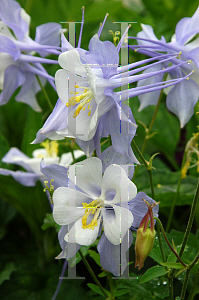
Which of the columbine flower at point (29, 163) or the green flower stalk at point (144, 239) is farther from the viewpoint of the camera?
the columbine flower at point (29, 163)

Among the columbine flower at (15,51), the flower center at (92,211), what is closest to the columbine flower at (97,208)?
the flower center at (92,211)

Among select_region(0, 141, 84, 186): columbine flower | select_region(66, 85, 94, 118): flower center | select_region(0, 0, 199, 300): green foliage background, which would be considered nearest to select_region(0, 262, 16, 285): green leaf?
select_region(0, 0, 199, 300): green foliage background

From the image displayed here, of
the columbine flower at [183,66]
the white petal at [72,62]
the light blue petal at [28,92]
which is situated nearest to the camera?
the white petal at [72,62]

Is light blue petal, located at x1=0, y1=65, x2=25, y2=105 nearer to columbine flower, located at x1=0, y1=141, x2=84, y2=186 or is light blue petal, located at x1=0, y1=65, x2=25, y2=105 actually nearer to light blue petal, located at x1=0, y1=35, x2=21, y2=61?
light blue petal, located at x1=0, y1=35, x2=21, y2=61

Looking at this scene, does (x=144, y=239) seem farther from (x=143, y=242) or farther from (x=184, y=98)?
(x=184, y=98)

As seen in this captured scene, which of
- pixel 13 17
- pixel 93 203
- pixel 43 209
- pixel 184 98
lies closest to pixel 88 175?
pixel 93 203

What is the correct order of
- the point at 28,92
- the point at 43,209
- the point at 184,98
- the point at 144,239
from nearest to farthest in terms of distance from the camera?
the point at 144,239
the point at 184,98
the point at 28,92
the point at 43,209

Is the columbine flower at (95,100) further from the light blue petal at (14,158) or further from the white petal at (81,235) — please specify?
the light blue petal at (14,158)
